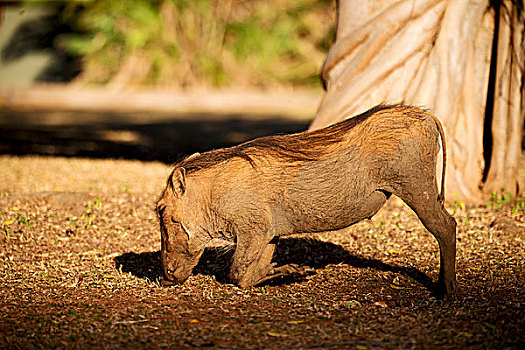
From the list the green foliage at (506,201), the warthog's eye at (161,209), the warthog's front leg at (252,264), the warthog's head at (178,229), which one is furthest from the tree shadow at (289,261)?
the green foliage at (506,201)

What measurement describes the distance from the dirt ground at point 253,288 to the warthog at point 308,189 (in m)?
0.27

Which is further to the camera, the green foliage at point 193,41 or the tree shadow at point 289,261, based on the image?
the green foliage at point 193,41

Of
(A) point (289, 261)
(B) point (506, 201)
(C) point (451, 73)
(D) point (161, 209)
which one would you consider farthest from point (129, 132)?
(D) point (161, 209)

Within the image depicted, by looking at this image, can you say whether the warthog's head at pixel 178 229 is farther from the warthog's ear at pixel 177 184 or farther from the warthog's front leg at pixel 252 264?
the warthog's front leg at pixel 252 264

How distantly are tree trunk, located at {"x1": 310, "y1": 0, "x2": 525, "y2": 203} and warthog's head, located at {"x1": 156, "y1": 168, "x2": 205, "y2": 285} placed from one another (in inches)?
90.8

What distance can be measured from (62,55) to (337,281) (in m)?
14.6

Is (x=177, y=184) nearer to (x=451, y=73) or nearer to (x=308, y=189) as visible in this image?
(x=308, y=189)

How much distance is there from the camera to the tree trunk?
5648 mm

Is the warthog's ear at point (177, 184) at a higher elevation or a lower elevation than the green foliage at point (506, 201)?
higher

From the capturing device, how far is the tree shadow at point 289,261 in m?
4.15

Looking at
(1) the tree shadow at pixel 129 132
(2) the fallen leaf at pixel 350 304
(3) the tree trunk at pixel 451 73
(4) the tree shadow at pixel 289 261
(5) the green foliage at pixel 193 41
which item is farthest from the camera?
(5) the green foliage at pixel 193 41

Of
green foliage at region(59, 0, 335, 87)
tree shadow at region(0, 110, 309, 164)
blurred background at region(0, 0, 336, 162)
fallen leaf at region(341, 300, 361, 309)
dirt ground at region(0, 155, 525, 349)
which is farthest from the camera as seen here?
green foliage at region(59, 0, 335, 87)

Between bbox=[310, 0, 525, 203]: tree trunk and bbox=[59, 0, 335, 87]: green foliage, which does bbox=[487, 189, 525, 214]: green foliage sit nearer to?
bbox=[310, 0, 525, 203]: tree trunk

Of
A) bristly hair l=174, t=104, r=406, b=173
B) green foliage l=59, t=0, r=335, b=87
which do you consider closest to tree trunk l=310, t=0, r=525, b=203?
bristly hair l=174, t=104, r=406, b=173
